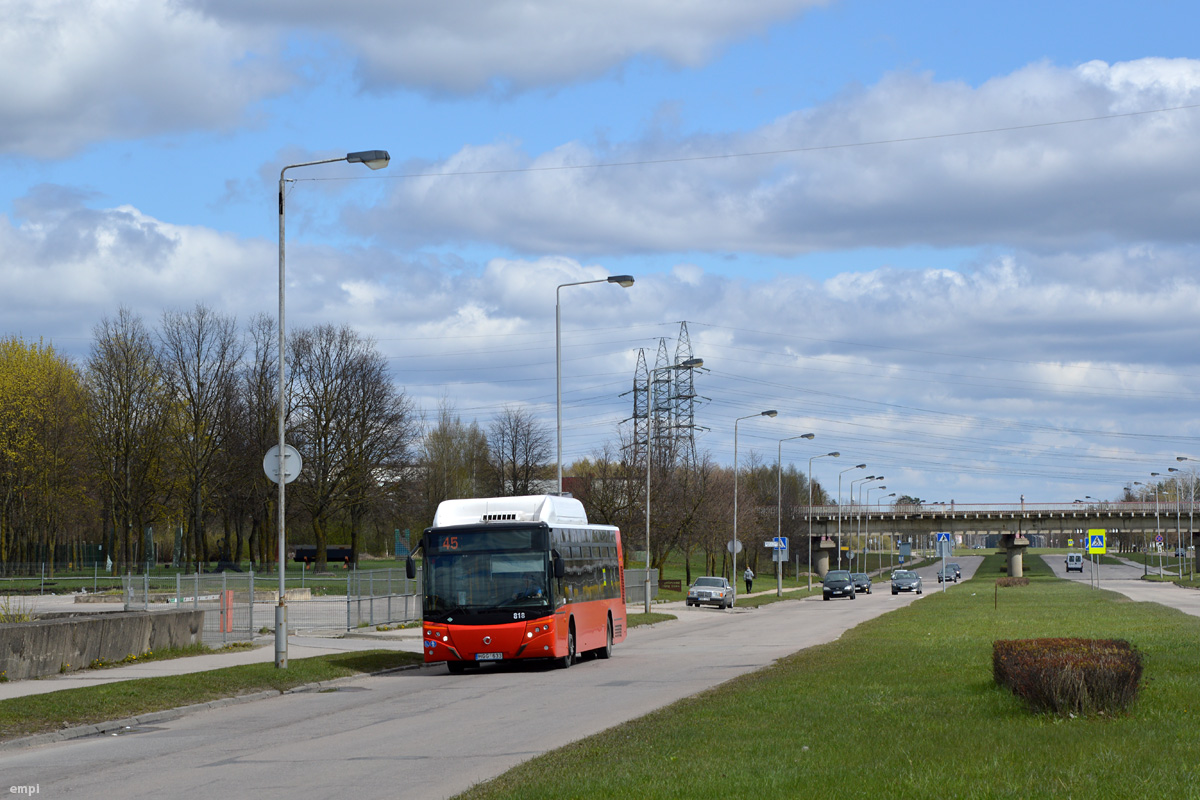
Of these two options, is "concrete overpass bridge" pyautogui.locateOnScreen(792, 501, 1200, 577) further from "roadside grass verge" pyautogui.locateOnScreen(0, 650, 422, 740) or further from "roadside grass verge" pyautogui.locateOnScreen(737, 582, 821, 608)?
"roadside grass verge" pyautogui.locateOnScreen(0, 650, 422, 740)

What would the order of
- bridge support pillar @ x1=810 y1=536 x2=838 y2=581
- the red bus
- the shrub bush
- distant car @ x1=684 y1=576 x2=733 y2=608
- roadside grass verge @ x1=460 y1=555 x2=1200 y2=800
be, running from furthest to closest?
bridge support pillar @ x1=810 y1=536 x2=838 y2=581
distant car @ x1=684 y1=576 x2=733 y2=608
the red bus
the shrub bush
roadside grass verge @ x1=460 y1=555 x2=1200 y2=800

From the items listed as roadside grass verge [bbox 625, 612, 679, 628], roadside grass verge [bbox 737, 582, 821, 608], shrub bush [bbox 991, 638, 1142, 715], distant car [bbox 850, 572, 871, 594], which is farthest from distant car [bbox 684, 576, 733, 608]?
shrub bush [bbox 991, 638, 1142, 715]

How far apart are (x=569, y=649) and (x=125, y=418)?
54498 mm

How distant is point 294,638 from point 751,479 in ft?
316

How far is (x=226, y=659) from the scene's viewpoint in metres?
24.8

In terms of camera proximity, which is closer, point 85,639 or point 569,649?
point 85,639

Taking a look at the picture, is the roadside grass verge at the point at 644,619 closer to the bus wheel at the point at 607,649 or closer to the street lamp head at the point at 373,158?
the bus wheel at the point at 607,649

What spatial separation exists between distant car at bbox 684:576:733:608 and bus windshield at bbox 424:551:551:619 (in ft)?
120

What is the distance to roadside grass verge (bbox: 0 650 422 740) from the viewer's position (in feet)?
50.5

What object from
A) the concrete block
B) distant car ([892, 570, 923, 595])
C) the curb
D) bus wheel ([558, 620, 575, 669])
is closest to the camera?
the curb

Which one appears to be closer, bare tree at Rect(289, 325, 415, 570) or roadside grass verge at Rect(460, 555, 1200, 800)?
roadside grass verge at Rect(460, 555, 1200, 800)

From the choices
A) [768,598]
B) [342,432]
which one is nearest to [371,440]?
[342,432]

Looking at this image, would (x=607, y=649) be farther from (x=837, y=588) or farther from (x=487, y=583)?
(x=837, y=588)

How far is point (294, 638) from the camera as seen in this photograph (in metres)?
31.8
